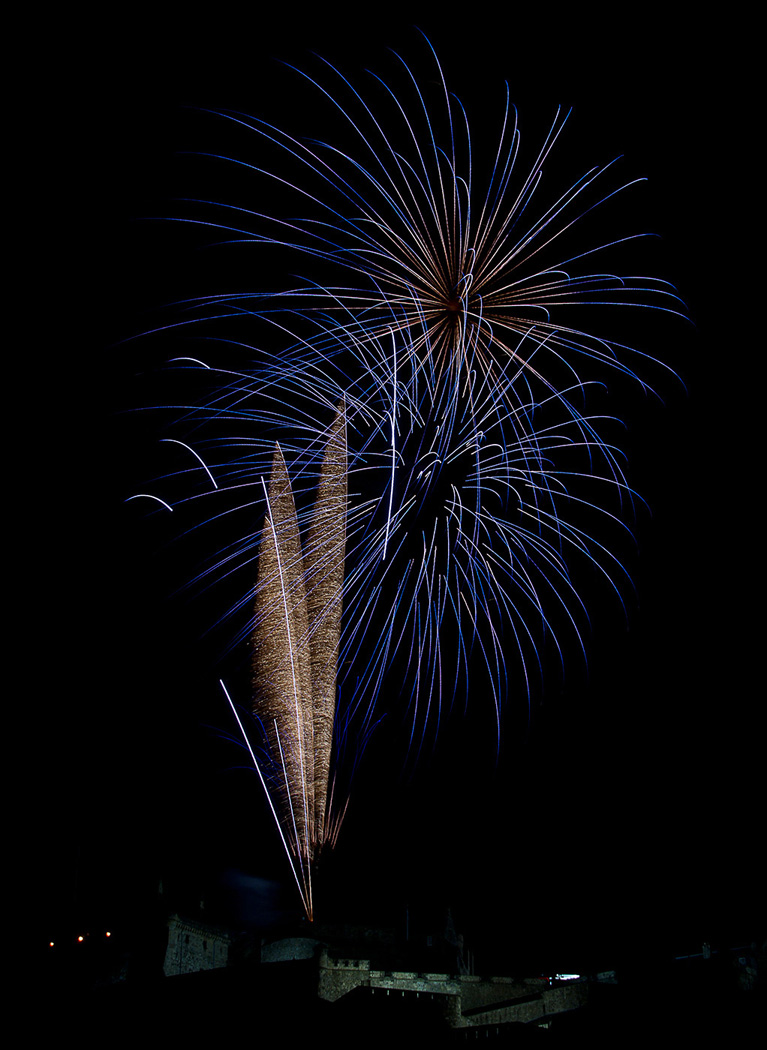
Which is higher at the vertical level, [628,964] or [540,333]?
[540,333]

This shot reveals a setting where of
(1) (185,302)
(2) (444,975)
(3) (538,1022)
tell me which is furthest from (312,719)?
(2) (444,975)

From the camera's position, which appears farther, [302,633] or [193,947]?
[193,947]

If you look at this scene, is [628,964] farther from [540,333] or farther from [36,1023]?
[540,333]

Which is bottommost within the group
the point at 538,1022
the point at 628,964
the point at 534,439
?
the point at 538,1022

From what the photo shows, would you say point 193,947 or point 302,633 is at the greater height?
point 302,633

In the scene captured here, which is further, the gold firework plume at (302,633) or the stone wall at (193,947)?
the stone wall at (193,947)

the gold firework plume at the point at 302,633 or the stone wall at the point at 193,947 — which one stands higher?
the gold firework plume at the point at 302,633

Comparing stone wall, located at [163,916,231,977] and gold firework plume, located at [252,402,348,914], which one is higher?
gold firework plume, located at [252,402,348,914]

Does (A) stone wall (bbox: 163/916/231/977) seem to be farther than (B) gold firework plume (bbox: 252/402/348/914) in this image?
Yes
